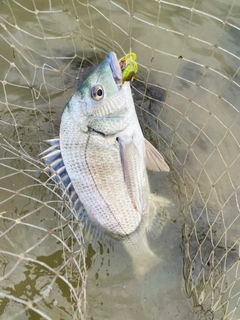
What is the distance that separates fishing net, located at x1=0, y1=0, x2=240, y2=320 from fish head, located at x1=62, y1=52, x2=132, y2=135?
51cm

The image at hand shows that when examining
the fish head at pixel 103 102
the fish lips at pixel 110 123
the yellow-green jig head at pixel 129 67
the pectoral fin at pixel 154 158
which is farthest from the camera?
the pectoral fin at pixel 154 158

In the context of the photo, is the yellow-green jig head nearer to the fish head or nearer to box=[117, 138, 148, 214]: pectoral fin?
the fish head

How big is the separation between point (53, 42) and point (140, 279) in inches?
101

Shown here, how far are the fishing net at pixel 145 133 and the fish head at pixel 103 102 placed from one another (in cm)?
51

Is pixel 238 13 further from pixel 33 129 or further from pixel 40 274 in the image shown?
pixel 40 274

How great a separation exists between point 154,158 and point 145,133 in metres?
0.65

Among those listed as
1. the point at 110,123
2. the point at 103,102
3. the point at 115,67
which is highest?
the point at 115,67

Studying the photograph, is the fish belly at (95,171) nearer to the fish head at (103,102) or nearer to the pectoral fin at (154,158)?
the fish head at (103,102)

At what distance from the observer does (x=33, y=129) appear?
382cm

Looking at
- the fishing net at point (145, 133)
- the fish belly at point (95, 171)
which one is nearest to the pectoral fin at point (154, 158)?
the fish belly at point (95, 171)

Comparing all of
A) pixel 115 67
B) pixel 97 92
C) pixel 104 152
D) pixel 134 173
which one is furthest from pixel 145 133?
pixel 115 67

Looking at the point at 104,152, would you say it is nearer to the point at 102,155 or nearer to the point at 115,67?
the point at 102,155

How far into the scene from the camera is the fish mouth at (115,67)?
9.05ft

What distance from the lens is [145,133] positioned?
3799mm
